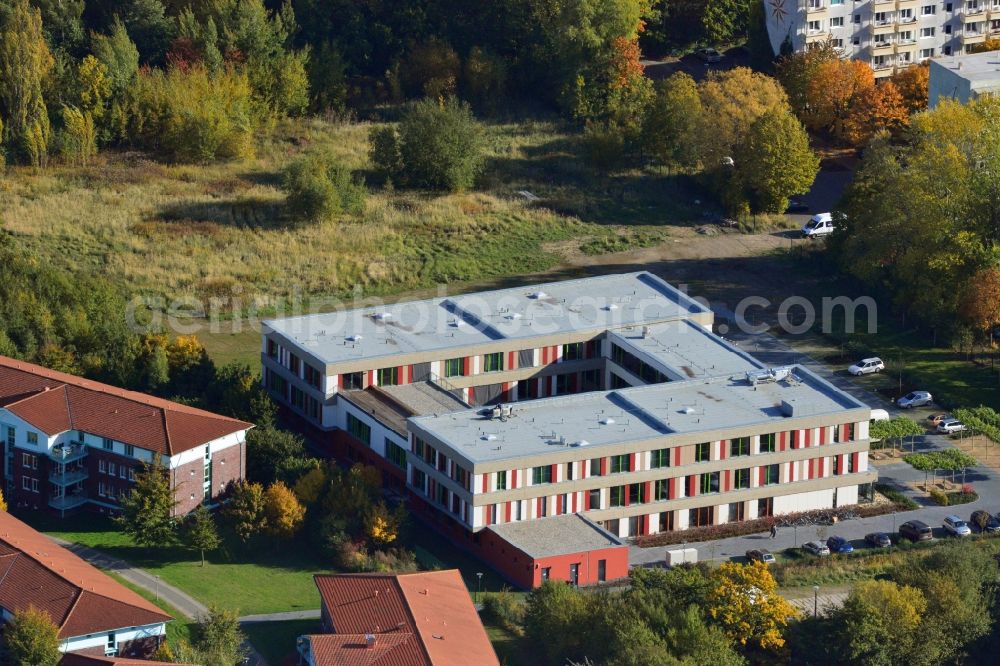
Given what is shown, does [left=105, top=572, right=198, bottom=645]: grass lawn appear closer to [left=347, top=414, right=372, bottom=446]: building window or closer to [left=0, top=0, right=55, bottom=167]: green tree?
[left=347, top=414, right=372, bottom=446]: building window

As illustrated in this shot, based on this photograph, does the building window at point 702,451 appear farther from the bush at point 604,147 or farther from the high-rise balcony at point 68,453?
the bush at point 604,147

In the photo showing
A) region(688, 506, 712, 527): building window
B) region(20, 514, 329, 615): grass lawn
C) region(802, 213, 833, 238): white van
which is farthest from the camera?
region(802, 213, 833, 238): white van

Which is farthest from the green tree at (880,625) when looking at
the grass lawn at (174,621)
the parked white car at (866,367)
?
the parked white car at (866,367)

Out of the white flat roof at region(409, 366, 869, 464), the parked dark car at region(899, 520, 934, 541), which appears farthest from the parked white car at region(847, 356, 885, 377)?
the parked dark car at region(899, 520, 934, 541)

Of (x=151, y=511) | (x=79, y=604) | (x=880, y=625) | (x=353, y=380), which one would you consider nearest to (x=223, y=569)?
(x=151, y=511)

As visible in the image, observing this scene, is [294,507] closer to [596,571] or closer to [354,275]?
[596,571]

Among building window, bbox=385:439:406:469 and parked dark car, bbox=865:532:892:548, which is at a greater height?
building window, bbox=385:439:406:469

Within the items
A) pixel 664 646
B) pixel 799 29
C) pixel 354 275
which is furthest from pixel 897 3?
pixel 664 646

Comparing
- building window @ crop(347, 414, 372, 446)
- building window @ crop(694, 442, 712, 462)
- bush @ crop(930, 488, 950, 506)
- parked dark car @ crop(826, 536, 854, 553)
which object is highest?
building window @ crop(694, 442, 712, 462)
